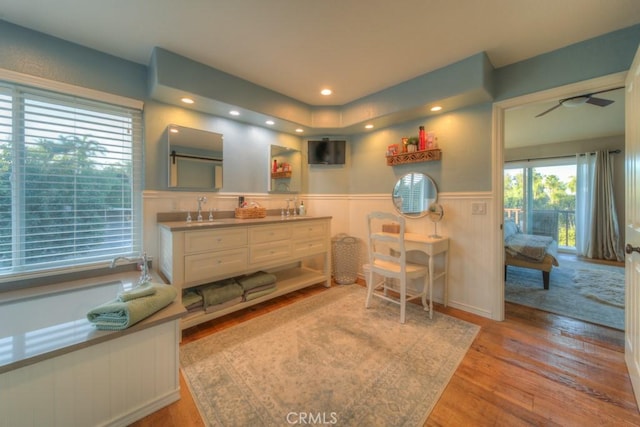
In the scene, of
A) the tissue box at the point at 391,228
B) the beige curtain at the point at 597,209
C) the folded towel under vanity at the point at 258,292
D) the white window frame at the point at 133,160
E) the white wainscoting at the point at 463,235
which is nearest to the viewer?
the white window frame at the point at 133,160

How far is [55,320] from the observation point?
1414 mm

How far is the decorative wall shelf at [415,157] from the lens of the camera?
272cm

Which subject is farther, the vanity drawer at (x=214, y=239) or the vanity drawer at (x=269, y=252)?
the vanity drawer at (x=269, y=252)

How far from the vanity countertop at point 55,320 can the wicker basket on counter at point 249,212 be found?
41.5 inches

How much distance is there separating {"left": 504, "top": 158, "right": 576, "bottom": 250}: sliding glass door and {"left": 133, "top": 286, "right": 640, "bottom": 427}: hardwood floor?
4.24 meters

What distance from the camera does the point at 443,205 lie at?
276 cm

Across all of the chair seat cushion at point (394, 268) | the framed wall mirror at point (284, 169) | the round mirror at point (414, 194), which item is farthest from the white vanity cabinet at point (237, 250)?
the round mirror at point (414, 194)

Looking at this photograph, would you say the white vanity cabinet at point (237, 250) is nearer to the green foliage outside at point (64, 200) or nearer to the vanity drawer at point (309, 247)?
the vanity drawer at point (309, 247)

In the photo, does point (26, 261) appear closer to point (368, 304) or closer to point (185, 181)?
point (185, 181)

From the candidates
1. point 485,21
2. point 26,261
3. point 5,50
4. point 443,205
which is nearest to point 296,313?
point 443,205

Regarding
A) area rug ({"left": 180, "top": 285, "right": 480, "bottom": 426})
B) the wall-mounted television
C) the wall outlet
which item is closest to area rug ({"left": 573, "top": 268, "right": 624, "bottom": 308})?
the wall outlet

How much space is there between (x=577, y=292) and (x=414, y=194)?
91.9 inches

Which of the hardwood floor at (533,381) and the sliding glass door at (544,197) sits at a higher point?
the sliding glass door at (544,197)

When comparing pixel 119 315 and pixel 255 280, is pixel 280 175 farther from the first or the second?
pixel 119 315
